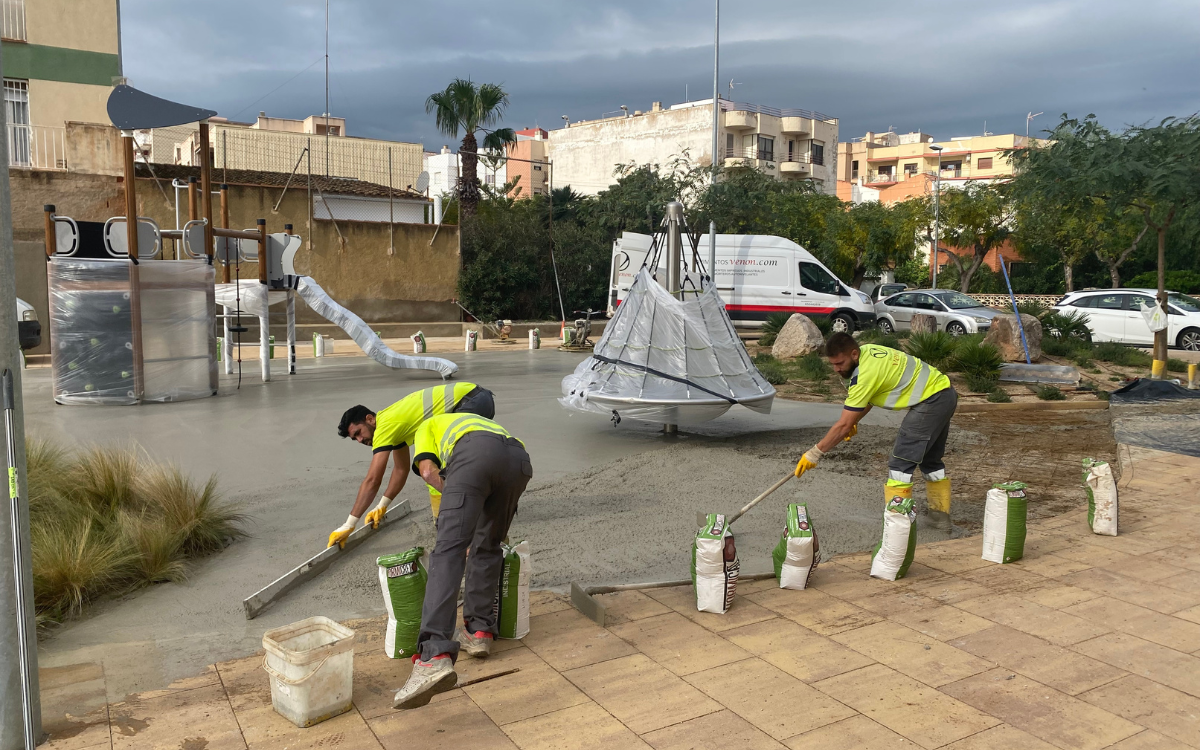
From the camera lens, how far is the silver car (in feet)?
68.1

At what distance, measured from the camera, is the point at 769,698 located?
3818 millimetres

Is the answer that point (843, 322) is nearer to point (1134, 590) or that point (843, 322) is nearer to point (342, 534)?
point (1134, 590)

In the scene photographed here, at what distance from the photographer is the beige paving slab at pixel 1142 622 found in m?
4.44

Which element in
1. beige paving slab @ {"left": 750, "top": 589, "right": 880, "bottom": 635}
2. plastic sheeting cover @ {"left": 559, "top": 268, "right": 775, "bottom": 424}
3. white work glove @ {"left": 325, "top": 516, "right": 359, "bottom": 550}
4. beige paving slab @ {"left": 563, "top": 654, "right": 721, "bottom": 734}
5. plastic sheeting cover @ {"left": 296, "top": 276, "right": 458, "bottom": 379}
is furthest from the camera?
plastic sheeting cover @ {"left": 296, "top": 276, "right": 458, "bottom": 379}

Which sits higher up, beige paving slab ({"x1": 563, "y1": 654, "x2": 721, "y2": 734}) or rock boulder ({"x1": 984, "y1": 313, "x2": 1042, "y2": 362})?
rock boulder ({"x1": 984, "y1": 313, "x2": 1042, "y2": 362})

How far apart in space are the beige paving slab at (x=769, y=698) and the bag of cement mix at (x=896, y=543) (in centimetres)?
149

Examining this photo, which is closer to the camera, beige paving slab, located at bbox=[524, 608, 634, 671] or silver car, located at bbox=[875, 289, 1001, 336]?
beige paving slab, located at bbox=[524, 608, 634, 671]

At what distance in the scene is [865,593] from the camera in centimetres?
515

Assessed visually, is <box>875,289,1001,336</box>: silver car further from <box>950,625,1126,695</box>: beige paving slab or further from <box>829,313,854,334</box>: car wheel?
<box>950,625,1126,695</box>: beige paving slab

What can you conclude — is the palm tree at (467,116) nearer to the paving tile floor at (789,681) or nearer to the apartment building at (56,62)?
the apartment building at (56,62)

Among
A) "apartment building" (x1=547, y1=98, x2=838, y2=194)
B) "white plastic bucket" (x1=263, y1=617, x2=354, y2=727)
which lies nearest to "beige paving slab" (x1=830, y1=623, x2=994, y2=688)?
"white plastic bucket" (x1=263, y1=617, x2=354, y2=727)

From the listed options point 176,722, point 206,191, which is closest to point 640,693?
point 176,722

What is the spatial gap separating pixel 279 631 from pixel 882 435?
8216 millimetres

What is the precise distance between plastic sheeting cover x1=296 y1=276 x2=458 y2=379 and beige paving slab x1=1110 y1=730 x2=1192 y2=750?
498 inches
